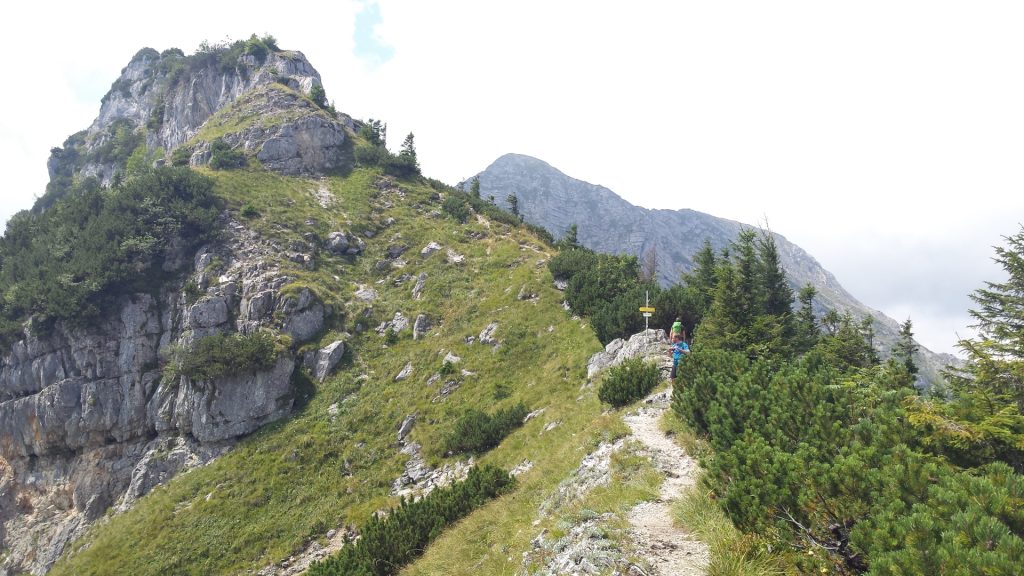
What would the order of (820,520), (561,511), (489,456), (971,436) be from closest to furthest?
(820,520) → (971,436) → (561,511) → (489,456)

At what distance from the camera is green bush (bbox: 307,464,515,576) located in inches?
496

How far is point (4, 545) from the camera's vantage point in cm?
3494

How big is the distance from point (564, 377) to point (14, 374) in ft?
155

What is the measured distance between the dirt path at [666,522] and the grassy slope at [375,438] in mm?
2196

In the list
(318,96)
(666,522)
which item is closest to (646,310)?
(666,522)

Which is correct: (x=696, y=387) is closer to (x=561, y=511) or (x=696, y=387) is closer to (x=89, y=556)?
(x=561, y=511)

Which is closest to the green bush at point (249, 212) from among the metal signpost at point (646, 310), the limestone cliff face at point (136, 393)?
the limestone cliff face at point (136, 393)

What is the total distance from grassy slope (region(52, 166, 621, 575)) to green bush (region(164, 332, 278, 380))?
4499mm

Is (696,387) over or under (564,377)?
over

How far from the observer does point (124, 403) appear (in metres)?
36.0

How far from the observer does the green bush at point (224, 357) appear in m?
32.2

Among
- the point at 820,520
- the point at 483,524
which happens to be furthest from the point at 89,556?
the point at 820,520

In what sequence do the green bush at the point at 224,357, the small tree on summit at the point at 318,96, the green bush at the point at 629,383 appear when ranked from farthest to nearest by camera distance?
the small tree on summit at the point at 318,96, the green bush at the point at 224,357, the green bush at the point at 629,383

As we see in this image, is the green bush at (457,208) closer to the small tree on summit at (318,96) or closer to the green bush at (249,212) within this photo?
the green bush at (249,212)
